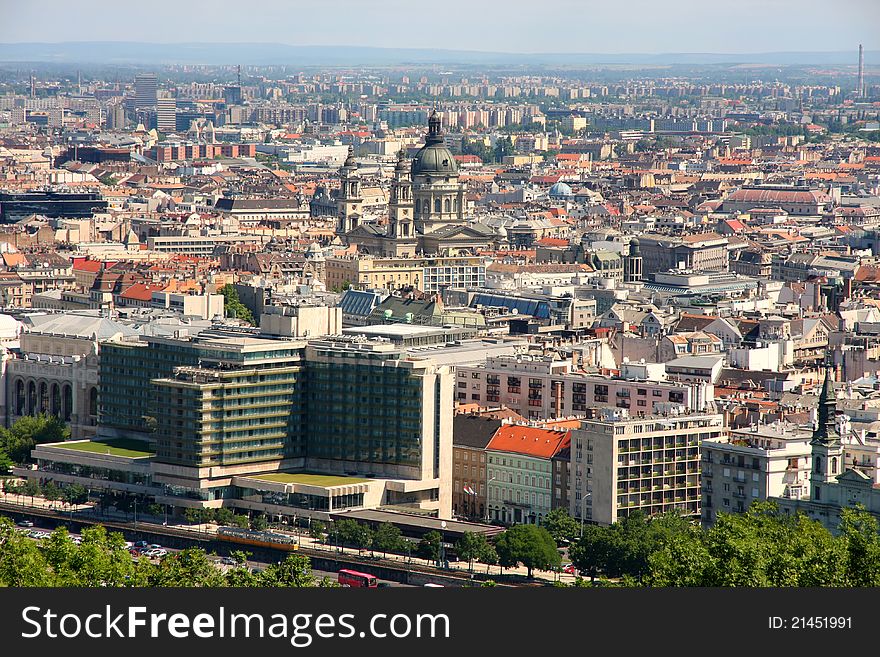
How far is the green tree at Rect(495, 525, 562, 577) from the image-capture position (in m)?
42.8

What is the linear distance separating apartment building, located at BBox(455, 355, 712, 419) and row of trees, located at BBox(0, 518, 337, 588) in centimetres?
1666

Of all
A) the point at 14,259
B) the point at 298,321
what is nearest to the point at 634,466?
the point at 298,321

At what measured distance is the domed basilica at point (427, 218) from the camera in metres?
90.8

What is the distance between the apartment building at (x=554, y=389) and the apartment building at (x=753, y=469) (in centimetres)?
582

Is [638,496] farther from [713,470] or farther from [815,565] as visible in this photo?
[815,565]

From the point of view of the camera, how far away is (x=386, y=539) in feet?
147

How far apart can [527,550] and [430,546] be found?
83.1 inches

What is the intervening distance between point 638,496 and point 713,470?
4.88ft

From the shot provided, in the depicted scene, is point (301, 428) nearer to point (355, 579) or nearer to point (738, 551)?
point (355, 579)

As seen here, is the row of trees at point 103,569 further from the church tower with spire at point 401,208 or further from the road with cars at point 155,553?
the church tower with spire at point 401,208

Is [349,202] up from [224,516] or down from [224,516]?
up

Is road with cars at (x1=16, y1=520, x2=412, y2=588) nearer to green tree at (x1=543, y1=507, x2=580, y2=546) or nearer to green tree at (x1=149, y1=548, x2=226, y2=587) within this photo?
green tree at (x1=543, y1=507, x2=580, y2=546)

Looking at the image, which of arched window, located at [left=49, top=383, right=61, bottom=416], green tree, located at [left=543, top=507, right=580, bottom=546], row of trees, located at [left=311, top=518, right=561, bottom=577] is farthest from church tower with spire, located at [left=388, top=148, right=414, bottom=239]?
green tree, located at [left=543, top=507, right=580, bottom=546]

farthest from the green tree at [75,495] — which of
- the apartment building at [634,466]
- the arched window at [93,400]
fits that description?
the apartment building at [634,466]
